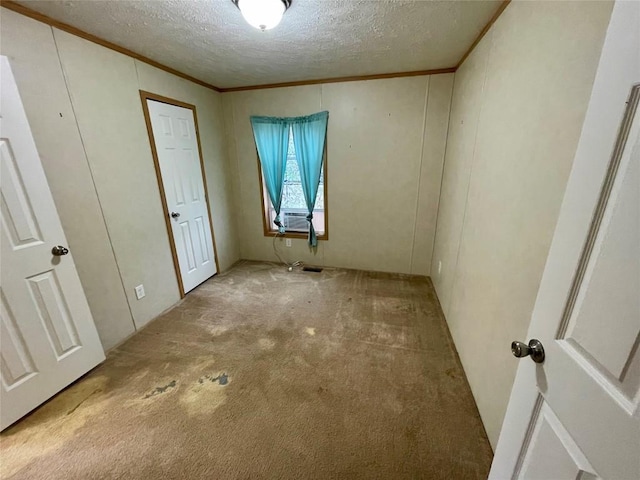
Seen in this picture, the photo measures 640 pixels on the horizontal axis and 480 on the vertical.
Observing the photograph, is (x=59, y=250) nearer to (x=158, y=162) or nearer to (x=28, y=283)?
(x=28, y=283)

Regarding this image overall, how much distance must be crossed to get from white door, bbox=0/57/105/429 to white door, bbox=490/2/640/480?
237 centimetres

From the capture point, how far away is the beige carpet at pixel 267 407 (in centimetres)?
128

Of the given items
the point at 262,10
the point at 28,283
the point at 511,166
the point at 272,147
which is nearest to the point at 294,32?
the point at 262,10

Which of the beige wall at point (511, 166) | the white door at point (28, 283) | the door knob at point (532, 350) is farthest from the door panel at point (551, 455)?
the white door at point (28, 283)

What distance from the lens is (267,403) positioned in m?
1.60

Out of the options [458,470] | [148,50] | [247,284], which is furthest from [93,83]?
[458,470]

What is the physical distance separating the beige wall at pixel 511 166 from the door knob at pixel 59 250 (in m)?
2.52

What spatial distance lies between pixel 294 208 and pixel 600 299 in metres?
A: 3.18

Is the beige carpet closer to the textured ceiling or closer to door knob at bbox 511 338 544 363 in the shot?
door knob at bbox 511 338 544 363

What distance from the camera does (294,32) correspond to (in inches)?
69.9

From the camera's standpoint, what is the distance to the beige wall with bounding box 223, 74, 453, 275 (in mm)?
2764

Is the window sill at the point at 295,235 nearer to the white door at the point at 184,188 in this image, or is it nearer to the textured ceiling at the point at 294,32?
the white door at the point at 184,188

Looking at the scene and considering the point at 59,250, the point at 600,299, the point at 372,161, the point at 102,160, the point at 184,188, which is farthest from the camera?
the point at 372,161

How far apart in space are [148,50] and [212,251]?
203 cm
